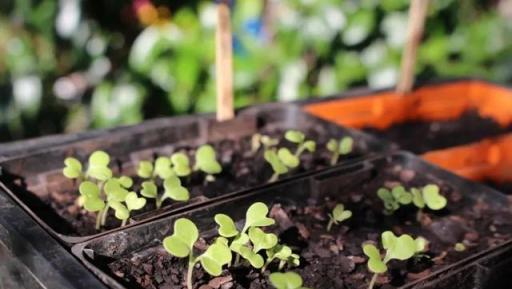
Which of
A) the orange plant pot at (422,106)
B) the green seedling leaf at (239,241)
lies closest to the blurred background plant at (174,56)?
the orange plant pot at (422,106)

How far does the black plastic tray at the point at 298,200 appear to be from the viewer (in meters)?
0.84

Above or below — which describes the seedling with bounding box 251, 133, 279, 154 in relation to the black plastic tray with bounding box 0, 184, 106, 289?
below

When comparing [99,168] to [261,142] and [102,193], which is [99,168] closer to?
[102,193]

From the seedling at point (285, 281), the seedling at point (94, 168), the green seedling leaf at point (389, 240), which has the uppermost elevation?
the seedling at point (94, 168)

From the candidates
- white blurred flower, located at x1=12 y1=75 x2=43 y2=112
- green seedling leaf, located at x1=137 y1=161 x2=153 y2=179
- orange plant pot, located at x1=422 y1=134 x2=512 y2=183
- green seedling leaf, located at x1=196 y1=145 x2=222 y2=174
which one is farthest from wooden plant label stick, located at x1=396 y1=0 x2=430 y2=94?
white blurred flower, located at x1=12 y1=75 x2=43 y2=112

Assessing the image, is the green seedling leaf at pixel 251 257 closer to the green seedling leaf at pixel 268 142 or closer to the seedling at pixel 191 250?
the seedling at pixel 191 250

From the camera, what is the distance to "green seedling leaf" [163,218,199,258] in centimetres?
78

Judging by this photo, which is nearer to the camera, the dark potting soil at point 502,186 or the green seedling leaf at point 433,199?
the green seedling leaf at point 433,199

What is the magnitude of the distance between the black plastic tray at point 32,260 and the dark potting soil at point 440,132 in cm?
98

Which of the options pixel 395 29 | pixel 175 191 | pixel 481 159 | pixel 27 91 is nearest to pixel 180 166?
pixel 175 191

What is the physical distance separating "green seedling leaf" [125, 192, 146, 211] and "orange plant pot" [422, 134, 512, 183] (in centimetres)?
71

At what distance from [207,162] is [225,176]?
0.26 ft

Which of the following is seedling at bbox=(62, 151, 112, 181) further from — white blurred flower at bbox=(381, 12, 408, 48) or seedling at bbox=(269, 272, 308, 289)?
white blurred flower at bbox=(381, 12, 408, 48)

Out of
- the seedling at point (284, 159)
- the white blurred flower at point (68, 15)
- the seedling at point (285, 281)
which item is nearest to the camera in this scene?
the seedling at point (285, 281)
